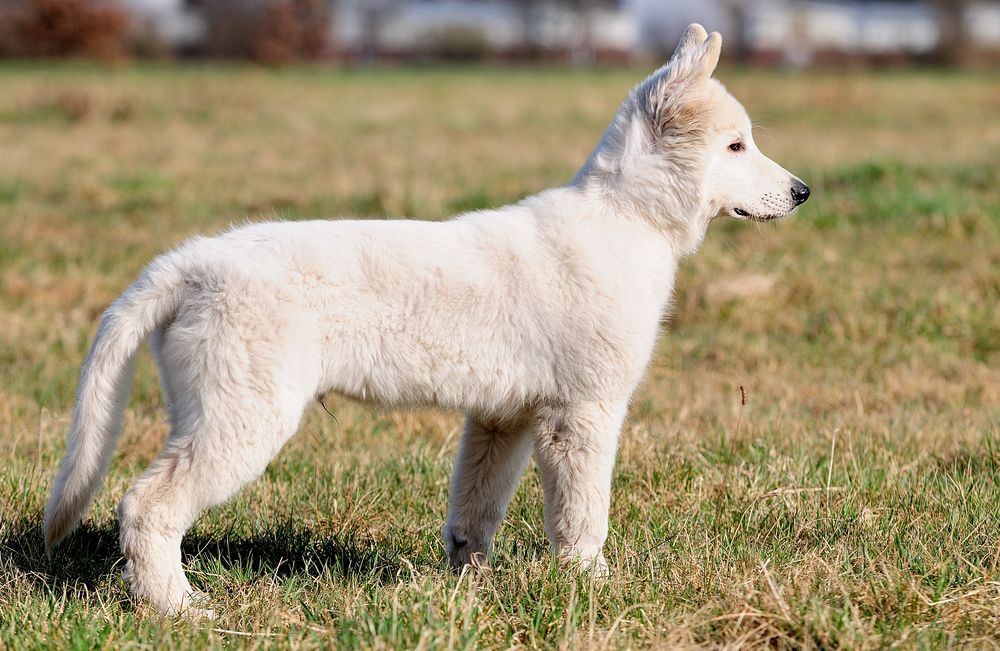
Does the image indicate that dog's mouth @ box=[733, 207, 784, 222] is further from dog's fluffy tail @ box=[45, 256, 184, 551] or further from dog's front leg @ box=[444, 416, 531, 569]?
dog's fluffy tail @ box=[45, 256, 184, 551]

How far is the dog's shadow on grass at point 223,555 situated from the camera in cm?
395

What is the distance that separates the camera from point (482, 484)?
4.17 metres

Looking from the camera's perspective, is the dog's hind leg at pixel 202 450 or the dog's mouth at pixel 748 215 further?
the dog's mouth at pixel 748 215

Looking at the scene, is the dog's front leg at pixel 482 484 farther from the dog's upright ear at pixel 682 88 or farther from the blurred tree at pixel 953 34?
the blurred tree at pixel 953 34

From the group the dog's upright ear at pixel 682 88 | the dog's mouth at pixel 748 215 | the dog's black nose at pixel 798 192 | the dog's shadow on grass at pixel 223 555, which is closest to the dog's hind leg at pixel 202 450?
the dog's shadow on grass at pixel 223 555

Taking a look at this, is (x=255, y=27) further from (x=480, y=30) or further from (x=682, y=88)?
(x=682, y=88)

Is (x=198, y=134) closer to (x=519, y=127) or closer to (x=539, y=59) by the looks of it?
(x=519, y=127)

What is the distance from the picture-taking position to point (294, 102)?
90.1ft

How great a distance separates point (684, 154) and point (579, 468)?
3.77 ft

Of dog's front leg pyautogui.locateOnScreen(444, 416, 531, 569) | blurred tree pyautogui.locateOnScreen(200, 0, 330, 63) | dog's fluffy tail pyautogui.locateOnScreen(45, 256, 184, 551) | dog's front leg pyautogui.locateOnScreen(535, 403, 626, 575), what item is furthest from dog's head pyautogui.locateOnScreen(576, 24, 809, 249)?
blurred tree pyautogui.locateOnScreen(200, 0, 330, 63)

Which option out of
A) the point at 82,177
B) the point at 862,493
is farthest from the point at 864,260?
the point at 82,177

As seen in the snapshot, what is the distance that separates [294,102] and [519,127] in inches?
276

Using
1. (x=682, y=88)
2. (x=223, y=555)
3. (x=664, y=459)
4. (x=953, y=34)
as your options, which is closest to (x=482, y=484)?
(x=223, y=555)

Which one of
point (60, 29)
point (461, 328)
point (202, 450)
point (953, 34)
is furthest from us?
point (953, 34)
